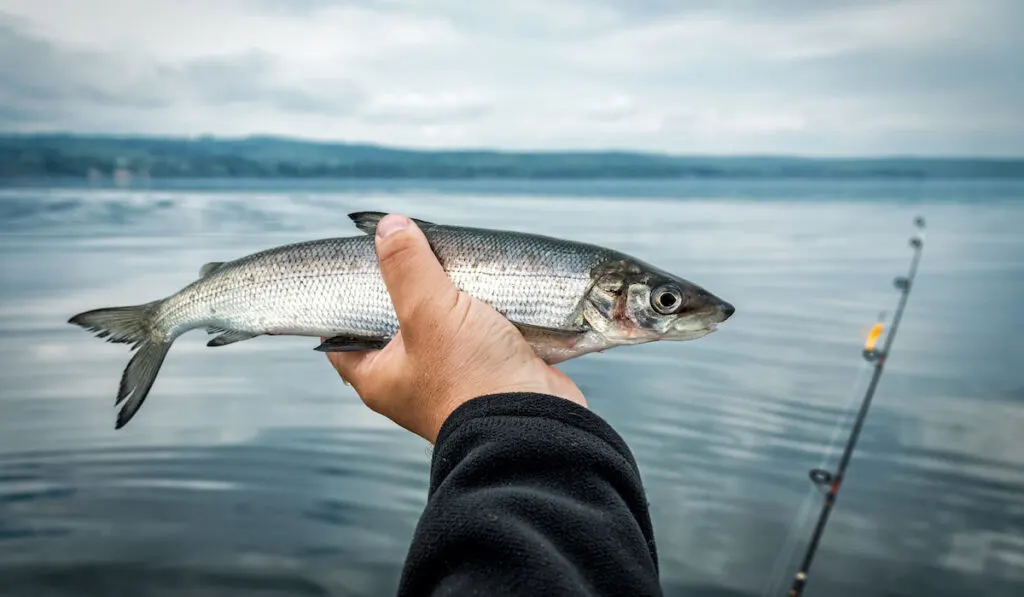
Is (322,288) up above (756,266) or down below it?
above

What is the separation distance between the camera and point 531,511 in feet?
4.87

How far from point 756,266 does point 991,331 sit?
9104 mm

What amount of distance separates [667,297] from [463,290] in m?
0.76

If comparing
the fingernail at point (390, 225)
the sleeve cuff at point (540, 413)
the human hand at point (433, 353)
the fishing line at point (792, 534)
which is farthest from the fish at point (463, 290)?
the fishing line at point (792, 534)

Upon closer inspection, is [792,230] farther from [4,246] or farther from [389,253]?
[389,253]

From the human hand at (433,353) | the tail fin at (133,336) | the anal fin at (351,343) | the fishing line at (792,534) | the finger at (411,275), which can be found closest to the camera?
the human hand at (433,353)

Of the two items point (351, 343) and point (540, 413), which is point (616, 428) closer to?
point (351, 343)

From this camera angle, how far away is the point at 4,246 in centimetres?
2823

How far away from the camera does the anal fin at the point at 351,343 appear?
9.29 ft

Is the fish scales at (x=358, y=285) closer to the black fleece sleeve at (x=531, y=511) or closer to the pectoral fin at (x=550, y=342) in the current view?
the pectoral fin at (x=550, y=342)

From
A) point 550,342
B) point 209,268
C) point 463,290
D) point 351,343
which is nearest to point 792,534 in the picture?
point 550,342

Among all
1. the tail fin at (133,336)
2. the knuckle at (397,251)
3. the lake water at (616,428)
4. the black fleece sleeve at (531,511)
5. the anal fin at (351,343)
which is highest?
the knuckle at (397,251)

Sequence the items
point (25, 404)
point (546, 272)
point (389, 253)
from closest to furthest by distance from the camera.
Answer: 1. point (389, 253)
2. point (546, 272)
3. point (25, 404)

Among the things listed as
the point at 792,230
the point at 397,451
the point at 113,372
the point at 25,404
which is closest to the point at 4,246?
the point at 113,372
